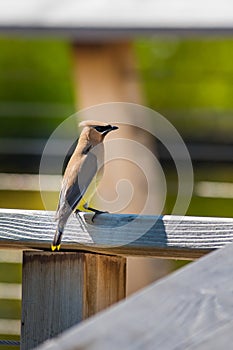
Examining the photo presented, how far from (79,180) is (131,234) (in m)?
0.56

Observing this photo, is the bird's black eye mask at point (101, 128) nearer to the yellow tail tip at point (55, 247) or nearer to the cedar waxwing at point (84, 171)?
the cedar waxwing at point (84, 171)

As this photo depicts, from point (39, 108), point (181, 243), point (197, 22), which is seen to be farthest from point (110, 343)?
point (39, 108)

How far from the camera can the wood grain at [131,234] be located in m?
1.68

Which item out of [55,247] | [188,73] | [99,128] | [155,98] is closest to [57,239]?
[55,247]

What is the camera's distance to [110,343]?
3.34 ft

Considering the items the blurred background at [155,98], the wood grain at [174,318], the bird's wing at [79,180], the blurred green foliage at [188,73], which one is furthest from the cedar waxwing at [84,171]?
the blurred green foliage at [188,73]

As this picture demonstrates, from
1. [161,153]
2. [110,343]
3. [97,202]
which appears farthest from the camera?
[161,153]

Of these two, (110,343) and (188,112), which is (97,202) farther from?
(188,112)

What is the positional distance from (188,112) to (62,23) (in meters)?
4.22

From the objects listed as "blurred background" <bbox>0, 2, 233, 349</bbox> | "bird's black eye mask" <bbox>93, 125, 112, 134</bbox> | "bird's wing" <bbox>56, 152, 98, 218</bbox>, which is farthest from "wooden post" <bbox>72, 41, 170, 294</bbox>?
"blurred background" <bbox>0, 2, 233, 349</bbox>

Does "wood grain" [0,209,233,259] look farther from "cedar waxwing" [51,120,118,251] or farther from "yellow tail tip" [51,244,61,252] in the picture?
"cedar waxwing" [51,120,118,251]

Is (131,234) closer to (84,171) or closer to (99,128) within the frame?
(84,171)

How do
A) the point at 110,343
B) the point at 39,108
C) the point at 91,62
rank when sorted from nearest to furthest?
the point at 110,343 → the point at 91,62 → the point at 39,108

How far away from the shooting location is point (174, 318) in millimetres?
1130
